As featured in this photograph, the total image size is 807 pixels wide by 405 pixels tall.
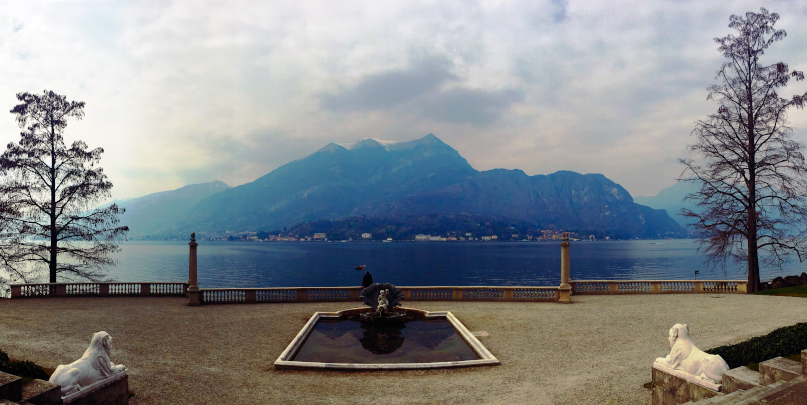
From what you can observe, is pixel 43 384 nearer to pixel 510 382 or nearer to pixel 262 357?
pixel 262 357

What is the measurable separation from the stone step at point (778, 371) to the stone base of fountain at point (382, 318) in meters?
12.5

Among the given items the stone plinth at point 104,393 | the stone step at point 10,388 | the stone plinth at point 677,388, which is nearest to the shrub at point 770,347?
the stone plinth at point 677,388

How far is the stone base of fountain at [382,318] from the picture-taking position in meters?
16.6

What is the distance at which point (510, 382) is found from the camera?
9336 mm

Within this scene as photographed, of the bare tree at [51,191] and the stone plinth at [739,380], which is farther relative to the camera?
the bare tree at [51,191]

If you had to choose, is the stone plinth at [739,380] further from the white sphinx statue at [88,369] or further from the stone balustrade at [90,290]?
the stone balustrade at [90,290]

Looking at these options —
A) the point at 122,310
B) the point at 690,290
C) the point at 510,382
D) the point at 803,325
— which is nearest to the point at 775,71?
the point at 690,290

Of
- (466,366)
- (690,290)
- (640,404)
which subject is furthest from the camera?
(690,290)

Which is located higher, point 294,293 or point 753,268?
point 753,268

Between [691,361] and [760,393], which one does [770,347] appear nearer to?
[691,361]

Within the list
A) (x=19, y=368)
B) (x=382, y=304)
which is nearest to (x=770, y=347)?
(x=382, y=304)

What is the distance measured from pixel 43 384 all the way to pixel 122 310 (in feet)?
47.4

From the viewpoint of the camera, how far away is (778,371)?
17.9 ft

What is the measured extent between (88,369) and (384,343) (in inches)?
337
